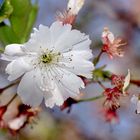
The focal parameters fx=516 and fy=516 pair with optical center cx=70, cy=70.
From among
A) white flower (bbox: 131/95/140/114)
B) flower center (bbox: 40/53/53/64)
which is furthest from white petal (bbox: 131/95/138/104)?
flower center (bbox: 40/53/53/64)

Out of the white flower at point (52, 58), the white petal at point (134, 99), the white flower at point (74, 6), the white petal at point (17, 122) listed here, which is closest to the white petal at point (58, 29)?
the white flower at point (52, 58)

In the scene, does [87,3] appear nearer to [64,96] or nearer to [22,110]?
[22,110]

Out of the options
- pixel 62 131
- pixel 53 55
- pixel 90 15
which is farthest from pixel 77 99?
pixel 62 131

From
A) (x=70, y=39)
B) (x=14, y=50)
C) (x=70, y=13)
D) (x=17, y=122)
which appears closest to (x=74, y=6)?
(x=70, y=13)

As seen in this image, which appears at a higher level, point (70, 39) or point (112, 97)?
point (70, 39)

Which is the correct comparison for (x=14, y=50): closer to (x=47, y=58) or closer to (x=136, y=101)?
(x=47, y=58)

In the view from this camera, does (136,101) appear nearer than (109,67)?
Yes

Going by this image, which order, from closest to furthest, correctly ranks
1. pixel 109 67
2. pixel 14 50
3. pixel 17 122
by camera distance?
pixel 14 50, pixel 17 122, pixel 109 67

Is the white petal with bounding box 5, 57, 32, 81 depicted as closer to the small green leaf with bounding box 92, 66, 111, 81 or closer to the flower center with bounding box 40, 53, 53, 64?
the flower center with bounding box 40, 53, 53, 64
